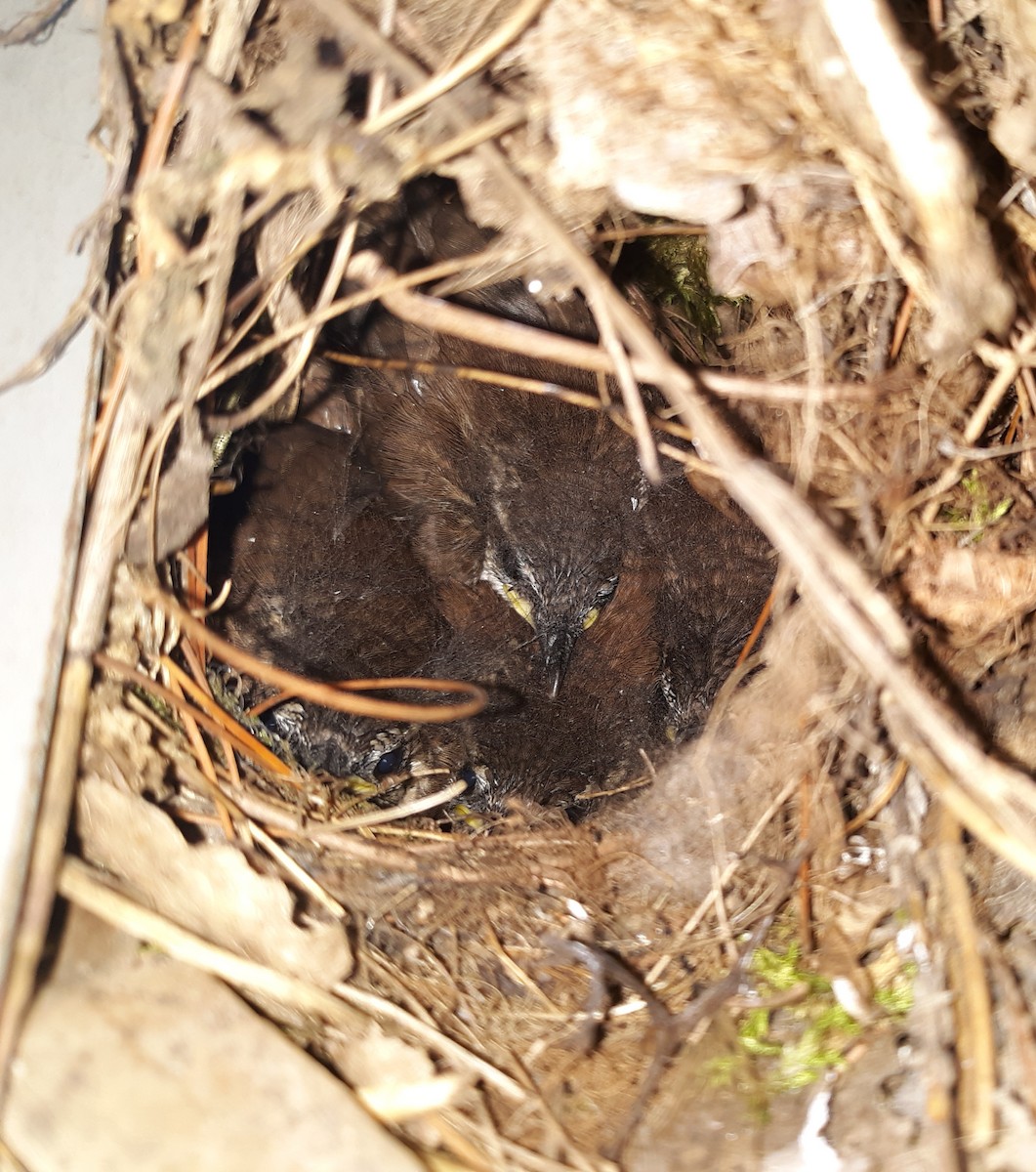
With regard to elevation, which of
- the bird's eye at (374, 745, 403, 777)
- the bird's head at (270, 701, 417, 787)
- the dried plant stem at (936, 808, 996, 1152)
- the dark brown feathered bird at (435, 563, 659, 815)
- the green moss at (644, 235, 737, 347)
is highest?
the green moss at (644, 235, 737, 347)

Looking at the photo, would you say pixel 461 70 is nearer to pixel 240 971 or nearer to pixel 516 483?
pixel 240 971

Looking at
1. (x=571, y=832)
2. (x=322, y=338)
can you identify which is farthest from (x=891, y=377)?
(x=322, y=338)

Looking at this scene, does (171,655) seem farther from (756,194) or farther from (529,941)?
(756,194)

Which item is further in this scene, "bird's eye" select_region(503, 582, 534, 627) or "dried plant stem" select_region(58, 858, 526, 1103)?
"bird's eye" select_region(503, 582, 534, 627)

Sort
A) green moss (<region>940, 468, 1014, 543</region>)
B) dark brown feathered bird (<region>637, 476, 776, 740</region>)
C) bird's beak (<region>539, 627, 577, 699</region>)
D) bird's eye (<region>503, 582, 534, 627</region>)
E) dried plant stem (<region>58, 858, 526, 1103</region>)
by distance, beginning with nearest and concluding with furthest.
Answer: dried plant stem (<region>58, 858, 526, 1103</region>)
green moss (<region>940, 468, 1014, 543</region>)
dark brown feathered bird (<region>637, 476, 776, 740</region>)
bird's beak (<region>539, 627, 577, 699</region>)
bird's eye (<region>503, 582, 534, 627</region>)

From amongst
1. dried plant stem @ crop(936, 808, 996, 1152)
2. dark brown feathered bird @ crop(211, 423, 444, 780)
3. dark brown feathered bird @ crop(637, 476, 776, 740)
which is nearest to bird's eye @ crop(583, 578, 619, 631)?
dark brown feathered bird @ crop(637, 476, 776, 740)

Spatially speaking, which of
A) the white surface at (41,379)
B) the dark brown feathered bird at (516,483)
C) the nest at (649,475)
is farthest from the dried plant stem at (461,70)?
the dark brown feathered bird at (516,483)

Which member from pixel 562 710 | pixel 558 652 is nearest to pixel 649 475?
pixel 562 710

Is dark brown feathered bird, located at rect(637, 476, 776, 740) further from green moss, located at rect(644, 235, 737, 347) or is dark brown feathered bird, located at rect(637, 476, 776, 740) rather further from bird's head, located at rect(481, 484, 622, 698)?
green moss, located at rect(644, 235, 737, 347)
